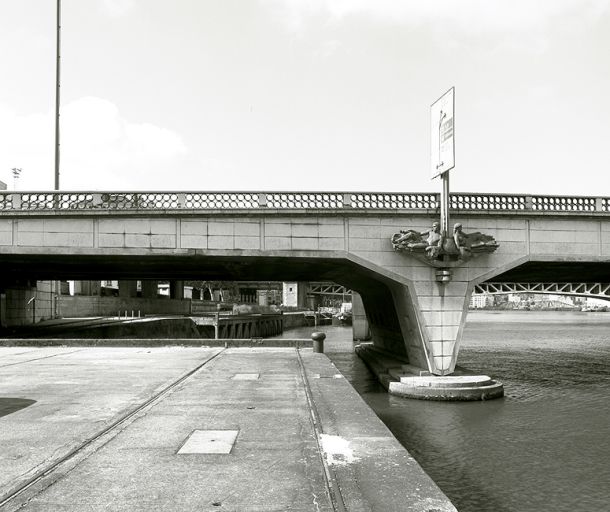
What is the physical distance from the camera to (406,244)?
25750mm

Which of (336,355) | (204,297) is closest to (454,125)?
(336,355)

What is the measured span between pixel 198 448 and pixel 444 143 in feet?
66.5

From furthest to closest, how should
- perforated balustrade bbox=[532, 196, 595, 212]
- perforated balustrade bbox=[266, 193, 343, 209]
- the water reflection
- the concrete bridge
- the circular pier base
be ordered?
perforated balustrade bbox=[532, 196, 595, 212] < perforated balustrade bbox=[266, 193, 343, 209] < the concrete bridge < the circular pier base < the water reflection

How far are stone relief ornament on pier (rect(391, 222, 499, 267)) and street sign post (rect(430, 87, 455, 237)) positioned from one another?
Answer: 44 centimetres

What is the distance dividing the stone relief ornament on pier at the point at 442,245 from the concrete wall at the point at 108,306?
160ft

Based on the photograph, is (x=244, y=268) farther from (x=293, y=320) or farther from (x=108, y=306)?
(x=293, y=320)

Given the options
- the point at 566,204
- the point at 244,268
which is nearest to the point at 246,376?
the point at 244,268

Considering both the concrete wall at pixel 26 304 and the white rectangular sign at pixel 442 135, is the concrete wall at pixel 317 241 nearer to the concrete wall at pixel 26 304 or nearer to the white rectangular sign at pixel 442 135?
the white rectangular sign at pixel 442 135

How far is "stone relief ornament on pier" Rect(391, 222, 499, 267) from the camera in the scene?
84.2 feet

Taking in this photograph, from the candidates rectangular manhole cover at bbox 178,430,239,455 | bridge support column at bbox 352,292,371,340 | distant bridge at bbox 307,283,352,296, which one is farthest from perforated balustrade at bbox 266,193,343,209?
distant bridge at bbox 307,283,352,296

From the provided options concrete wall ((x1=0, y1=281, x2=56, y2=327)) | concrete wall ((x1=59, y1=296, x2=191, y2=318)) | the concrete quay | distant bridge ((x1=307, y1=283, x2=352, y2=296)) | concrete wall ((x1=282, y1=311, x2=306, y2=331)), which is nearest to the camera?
the concrete quay

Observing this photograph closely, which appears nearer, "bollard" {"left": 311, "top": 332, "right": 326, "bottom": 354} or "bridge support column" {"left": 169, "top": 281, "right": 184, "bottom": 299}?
"bollard" {"left": 311, "top": 332, "right": 326, "bottom": 354}

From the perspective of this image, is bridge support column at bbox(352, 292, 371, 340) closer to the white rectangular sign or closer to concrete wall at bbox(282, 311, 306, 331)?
the white rectangular sign

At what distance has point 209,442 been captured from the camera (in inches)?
364
